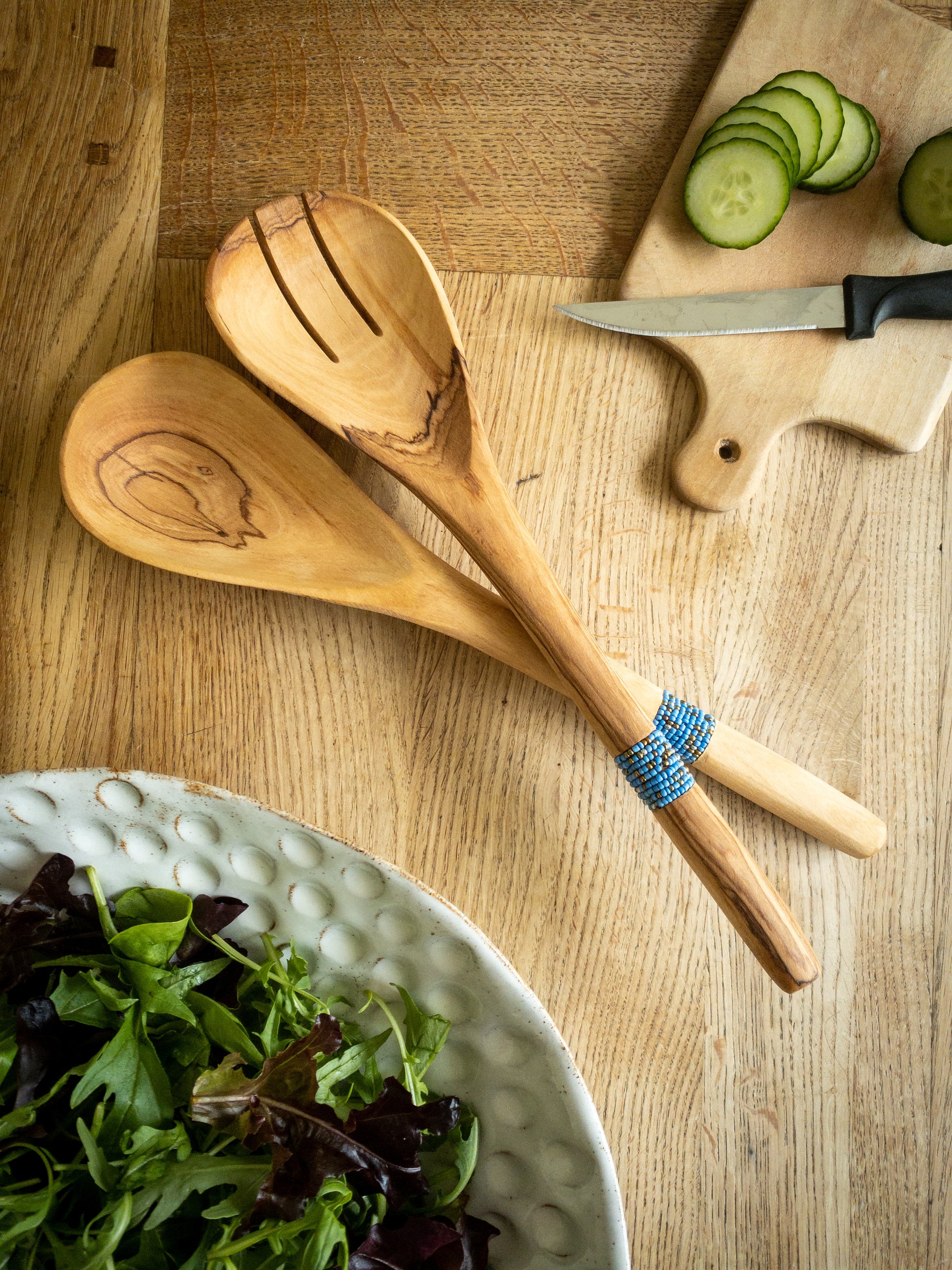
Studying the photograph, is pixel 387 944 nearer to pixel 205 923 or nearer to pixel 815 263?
pixel 205 923

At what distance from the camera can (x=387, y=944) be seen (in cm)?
58

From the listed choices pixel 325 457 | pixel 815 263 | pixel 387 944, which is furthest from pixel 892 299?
pixel 387 944

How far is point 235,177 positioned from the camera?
708 mm

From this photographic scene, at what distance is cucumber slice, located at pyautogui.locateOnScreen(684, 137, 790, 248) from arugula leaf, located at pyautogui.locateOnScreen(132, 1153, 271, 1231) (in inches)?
28.0

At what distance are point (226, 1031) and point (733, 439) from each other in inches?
21.9

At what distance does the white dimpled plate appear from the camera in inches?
21.2

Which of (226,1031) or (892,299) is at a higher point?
(892,299)

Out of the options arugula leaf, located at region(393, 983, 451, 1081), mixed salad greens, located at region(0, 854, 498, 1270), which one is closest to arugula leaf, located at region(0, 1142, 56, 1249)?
mixed salad greens, located at region(0, 854, 498, 1270)

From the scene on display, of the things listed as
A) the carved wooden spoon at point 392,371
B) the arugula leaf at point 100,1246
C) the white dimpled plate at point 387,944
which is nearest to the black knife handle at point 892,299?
the carved wooden spoon at point 392,371

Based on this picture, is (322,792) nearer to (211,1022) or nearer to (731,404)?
(211,1022)

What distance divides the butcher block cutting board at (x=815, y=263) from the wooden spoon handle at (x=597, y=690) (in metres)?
0.16

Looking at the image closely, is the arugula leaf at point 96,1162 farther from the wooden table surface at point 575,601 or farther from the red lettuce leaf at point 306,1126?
the wooden table surface at point 575,601

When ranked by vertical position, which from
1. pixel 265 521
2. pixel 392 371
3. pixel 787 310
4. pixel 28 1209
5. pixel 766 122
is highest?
pixel 766 122

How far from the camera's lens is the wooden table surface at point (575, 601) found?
67 cm
